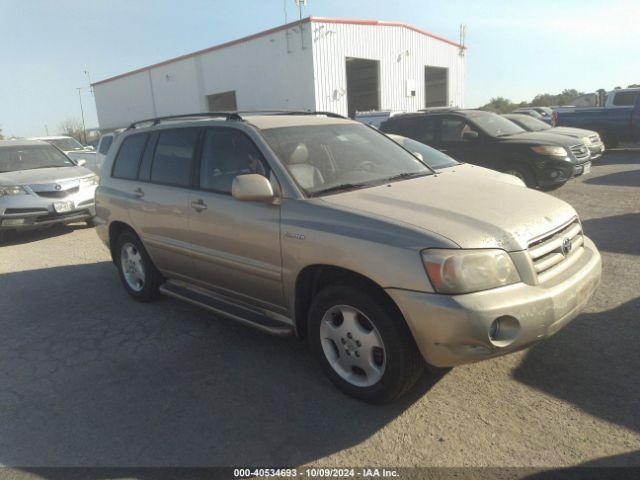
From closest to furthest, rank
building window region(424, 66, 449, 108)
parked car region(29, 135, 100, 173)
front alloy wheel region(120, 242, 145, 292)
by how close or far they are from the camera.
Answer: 1. front alloy wheel region(120, 242, 145, 292)
2. parked car region(29, 135, 100, 173)
3. building window region(424, 66, 449, 108)

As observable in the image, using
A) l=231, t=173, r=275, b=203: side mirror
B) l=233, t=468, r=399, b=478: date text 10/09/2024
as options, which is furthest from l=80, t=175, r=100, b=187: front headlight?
l=233, t=468, r=399, b=478: date text 10/09/2024

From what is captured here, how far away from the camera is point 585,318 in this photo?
3.90m

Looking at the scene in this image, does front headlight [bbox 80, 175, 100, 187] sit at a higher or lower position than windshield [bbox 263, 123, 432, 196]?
lower

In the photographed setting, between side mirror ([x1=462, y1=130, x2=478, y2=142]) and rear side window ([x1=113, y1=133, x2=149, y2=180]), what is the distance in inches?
263

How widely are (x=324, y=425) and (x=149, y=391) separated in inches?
50.4

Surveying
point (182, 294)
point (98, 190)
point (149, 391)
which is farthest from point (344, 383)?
point (98, 190)

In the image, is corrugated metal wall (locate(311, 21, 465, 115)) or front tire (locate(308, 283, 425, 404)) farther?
corrugated metal wall (locate(311, 21, 465, 115))

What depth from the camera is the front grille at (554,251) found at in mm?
2756

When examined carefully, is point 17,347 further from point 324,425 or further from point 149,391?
point 324,425

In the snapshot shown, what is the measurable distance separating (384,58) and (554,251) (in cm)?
2373

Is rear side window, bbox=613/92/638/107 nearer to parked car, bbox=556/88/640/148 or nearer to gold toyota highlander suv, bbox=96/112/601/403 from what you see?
parked car, bbox=556/88/640/148

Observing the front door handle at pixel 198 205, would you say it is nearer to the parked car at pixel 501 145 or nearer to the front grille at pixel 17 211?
the front grille at pixel 17 211

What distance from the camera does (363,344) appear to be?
2.93 meters

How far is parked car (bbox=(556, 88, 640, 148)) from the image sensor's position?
1532 cm
